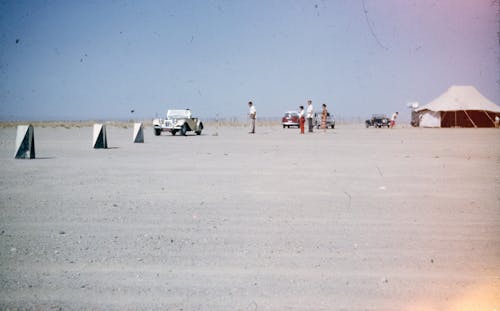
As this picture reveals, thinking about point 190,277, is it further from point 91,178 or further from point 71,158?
point 71,158

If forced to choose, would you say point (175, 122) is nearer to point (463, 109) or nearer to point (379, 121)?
point (379, 121)

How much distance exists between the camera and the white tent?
49.7m

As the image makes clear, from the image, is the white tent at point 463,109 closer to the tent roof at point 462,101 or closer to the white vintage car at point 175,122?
the tent roof at point 462,101

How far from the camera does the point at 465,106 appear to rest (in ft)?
163

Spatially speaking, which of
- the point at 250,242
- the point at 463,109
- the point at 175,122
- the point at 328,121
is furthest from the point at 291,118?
the point at 250,242

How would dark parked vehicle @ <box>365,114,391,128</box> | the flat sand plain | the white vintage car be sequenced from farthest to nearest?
dark parked vehicle @ <box>365,114,391,128</box> < the white vintage car < the flat sand plain

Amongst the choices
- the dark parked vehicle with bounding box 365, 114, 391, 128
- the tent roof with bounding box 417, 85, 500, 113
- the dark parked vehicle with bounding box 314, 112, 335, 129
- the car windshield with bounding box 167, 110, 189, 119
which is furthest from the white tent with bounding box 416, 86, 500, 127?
the car windshield with bounding box 167, 110, 189, 119

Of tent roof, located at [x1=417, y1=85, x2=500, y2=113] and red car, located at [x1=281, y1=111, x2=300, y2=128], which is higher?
tent roof, located at [x1=417, y1=85, x2=500, y2=113]

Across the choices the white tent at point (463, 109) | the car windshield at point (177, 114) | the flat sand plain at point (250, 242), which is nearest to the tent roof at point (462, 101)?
the white tent at point (463, 109)

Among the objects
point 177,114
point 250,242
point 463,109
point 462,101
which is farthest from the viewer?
point 462,101

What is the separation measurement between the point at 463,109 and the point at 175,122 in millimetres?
33541

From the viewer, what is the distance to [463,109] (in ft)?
163

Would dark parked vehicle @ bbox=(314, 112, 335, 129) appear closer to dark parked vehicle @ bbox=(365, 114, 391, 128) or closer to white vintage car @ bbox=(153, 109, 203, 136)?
dark parked vehicle @ bbox=(365, 114, 391, 128)

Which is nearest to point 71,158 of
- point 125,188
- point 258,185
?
point 125,188
